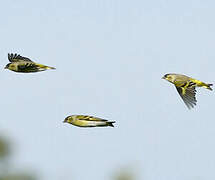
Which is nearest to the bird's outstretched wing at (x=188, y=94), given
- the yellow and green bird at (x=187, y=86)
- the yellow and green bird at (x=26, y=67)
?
the yellow and green bird at (x=187, y=86)

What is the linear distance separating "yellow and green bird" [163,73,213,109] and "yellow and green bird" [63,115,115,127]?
3.82 meters

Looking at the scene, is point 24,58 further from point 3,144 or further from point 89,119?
point 3,144

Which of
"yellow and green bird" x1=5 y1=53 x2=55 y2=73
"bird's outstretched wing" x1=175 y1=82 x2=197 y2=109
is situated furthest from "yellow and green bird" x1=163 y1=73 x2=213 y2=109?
"yellow and green bird" x1=5 y1=53 x2=55 y2=73

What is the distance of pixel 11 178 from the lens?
41.5 metres

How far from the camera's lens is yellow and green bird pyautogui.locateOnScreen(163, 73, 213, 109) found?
23.9 m

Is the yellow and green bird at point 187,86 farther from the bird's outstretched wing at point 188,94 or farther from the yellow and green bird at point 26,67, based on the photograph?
the yellow and green bird at point 26,67

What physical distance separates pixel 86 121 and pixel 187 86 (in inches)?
170

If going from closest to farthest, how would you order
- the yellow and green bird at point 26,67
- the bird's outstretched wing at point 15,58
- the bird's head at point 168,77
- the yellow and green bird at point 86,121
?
1. the yellow and green bird at point 86,121
2. the yellow and green bird at point 26,67
3. the bird's head at point 168,77
4. the bird's outstretched wing at point 15,58

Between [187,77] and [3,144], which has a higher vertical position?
[187,77]

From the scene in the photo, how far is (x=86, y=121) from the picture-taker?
66.4ft

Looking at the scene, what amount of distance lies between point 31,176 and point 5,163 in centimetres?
125

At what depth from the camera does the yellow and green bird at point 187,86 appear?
23.9m

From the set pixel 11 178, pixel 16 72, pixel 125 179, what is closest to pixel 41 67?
pixel 16 72

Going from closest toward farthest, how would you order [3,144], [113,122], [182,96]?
[113,122] → [182,96] → [3,144]
